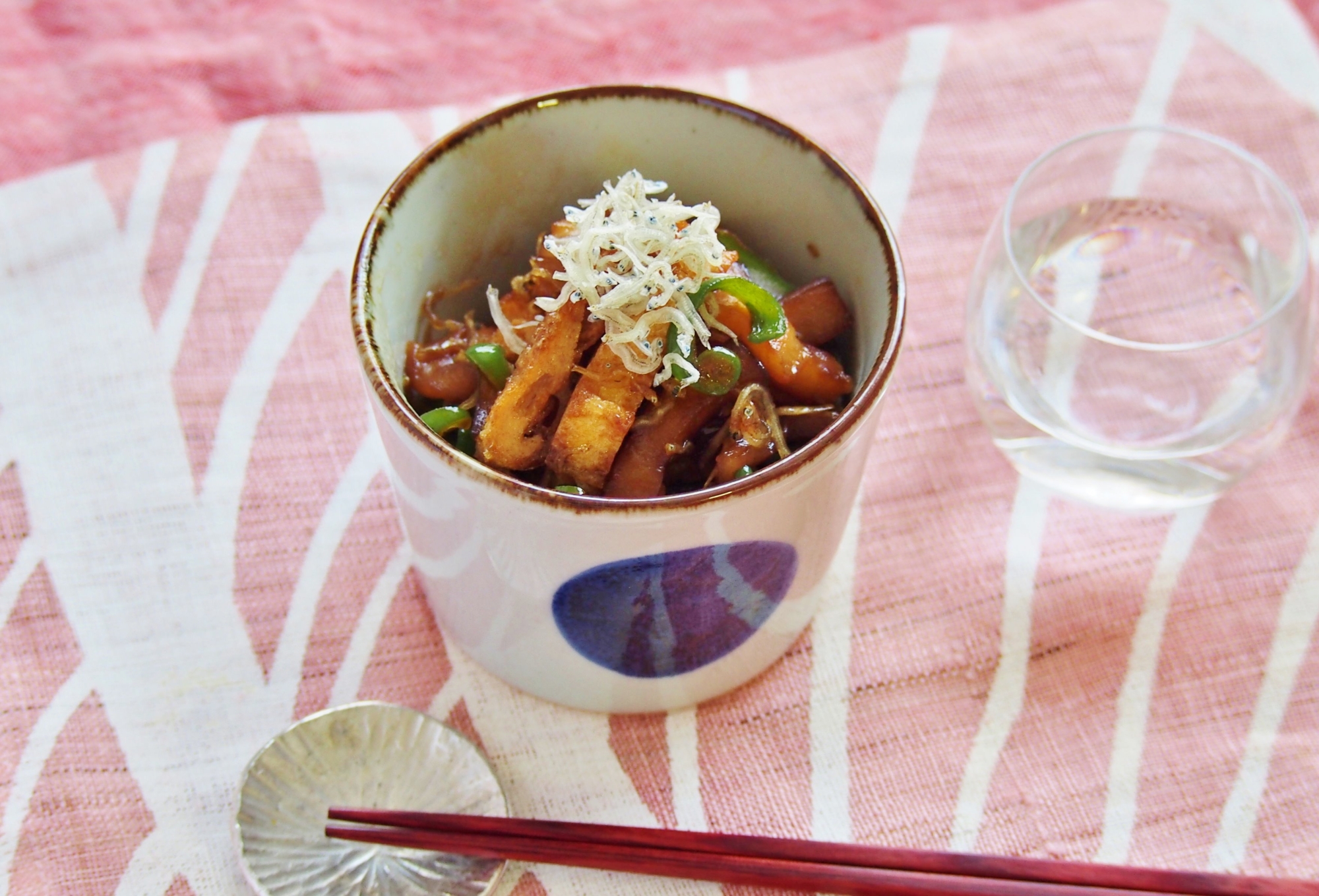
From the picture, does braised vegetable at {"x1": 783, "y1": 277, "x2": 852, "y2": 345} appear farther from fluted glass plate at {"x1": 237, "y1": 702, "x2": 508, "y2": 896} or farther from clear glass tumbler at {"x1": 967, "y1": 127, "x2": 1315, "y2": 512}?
fluted glass plate at {"x1": 237, "y1": 702, "x2": 508, "y2": 896}

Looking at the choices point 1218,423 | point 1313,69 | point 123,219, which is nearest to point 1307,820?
point 1218,423

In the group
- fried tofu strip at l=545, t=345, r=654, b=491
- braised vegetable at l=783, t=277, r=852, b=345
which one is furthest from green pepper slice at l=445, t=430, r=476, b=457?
braised vegetable at l=783, t=277, r=852, b=345

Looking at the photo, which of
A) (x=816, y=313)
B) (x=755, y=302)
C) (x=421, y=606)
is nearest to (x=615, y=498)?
(x=755, y=302)

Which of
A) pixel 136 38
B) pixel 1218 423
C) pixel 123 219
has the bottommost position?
pixel 1218 423

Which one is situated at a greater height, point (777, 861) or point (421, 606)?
point (421, 606)

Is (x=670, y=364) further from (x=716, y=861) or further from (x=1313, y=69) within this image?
(x=1313, y=69)

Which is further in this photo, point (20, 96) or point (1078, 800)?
point (20, 96)

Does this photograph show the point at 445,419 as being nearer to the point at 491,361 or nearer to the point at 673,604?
the point at 491,361
